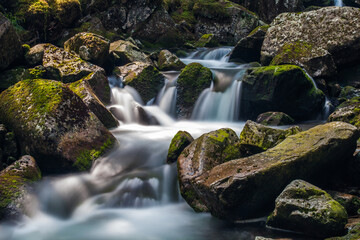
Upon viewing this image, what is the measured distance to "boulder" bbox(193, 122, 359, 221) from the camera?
424 centimetres

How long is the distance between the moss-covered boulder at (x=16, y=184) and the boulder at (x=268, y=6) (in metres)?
23.8

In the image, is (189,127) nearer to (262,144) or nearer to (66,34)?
(262,144)

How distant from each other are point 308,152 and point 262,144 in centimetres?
103

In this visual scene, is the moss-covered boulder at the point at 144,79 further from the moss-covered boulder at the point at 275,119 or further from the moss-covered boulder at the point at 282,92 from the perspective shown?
the moss-covered boulder at the point at 275,119

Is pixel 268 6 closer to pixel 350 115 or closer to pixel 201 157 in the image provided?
pixel 350 115

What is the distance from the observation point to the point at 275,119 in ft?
28.7

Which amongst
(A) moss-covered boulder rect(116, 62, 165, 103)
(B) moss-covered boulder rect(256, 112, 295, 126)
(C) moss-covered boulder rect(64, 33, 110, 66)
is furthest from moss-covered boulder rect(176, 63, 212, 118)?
(C) moss-covered boulder rect(64, 33, 110, 66)

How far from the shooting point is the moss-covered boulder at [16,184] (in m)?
4.52

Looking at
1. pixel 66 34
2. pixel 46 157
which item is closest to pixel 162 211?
pixel 46 157

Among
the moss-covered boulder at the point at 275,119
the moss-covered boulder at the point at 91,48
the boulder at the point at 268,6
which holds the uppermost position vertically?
the boulder at the point at 268,6

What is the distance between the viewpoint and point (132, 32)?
58.9 ft

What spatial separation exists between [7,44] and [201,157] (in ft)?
21.7

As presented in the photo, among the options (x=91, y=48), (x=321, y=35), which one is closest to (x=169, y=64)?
(x=91, y=48)

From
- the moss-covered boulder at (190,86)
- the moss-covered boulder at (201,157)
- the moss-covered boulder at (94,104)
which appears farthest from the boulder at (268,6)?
the moss-covered boulder at (201,157)
